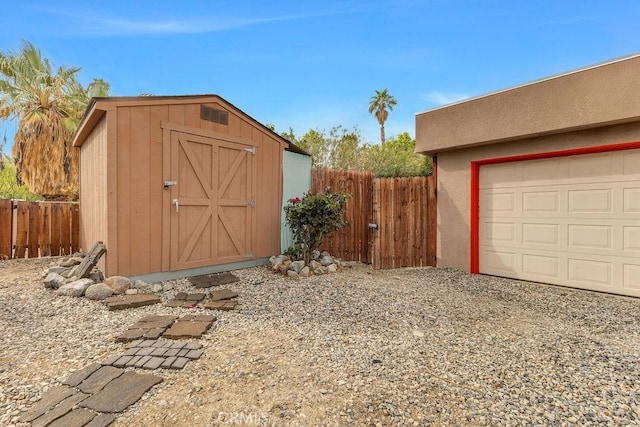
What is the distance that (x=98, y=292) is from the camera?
3963 millimetres

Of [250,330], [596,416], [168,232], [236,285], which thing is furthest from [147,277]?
[596,416]

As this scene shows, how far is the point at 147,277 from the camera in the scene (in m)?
4.70

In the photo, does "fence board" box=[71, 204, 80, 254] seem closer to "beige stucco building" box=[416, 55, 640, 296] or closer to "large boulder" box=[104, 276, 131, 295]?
"large boulder" box=[104, 276, 131, 295]

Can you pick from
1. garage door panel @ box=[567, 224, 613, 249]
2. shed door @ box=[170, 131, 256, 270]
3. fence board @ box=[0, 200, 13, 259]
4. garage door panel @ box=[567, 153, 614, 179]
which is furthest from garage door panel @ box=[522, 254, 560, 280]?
fence board @ box=[0, 200, 13, 259]

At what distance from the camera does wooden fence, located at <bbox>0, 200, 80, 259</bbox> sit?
668cm

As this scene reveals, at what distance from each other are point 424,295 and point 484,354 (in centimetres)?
173

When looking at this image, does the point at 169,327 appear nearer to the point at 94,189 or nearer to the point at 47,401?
the point at 47,401

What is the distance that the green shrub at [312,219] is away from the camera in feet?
18.5

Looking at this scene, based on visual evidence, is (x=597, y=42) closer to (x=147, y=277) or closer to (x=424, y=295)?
(x=424, y=295)

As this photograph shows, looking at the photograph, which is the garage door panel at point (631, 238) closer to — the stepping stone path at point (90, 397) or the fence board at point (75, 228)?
the stepping stone path at point (90, 397)

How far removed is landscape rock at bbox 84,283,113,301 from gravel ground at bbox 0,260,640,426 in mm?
154

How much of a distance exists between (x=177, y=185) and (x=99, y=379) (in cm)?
337

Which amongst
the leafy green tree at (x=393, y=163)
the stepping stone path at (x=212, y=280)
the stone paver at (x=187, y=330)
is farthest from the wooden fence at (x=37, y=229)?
the leafy green tree at (x=393, y=163)

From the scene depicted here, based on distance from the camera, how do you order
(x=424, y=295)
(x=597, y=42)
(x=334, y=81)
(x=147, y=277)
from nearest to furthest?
(x=424, y=295)
(x=147, y=277)
(x=597, y=42)
(x=334, y=81)
